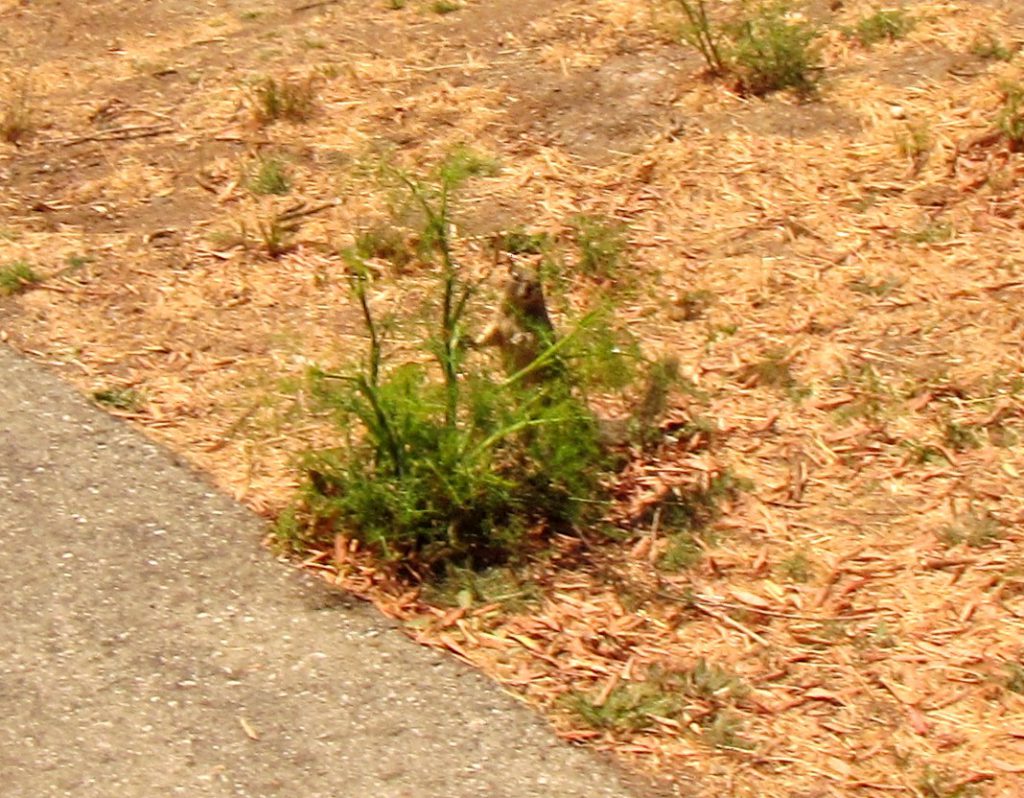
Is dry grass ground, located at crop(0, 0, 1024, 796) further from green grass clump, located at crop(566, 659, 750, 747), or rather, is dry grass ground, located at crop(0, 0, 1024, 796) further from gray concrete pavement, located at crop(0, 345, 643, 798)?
gray concrete pavement, located at crop(0, 345, 643, 798)

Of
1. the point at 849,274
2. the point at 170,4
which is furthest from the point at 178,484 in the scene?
the point at 170,4

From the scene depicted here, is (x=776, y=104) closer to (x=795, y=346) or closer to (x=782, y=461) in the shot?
(x=795, y=346)

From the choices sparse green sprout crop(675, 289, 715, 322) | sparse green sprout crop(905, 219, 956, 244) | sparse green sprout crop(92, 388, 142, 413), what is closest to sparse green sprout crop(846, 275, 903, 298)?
sparse green sprout crop(905, 219, 956, 244)

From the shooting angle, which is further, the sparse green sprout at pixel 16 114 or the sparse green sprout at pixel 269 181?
the sparse green sprout at pixel 16 114

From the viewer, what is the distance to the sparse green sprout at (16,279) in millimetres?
6070

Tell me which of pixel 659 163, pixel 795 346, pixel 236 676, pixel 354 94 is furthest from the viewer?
pixel 354 94

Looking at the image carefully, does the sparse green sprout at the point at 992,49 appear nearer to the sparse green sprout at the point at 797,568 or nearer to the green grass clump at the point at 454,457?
the green grass clump at the point at 454,457

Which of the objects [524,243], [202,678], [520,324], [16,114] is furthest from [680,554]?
[16,114]

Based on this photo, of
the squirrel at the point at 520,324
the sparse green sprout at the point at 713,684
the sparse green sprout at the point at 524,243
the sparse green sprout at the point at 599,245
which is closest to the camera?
the sparse green sprout at the point at 713,684

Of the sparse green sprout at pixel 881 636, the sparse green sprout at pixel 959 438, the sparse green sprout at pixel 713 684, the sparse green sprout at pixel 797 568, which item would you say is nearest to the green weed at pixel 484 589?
the sparse green sprout at pixel 713 684

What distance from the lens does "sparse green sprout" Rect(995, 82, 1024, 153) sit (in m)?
6.22

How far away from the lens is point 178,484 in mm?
5098

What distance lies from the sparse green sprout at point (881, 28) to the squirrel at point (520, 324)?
2.63 meters

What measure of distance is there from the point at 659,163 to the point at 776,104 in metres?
0.59
